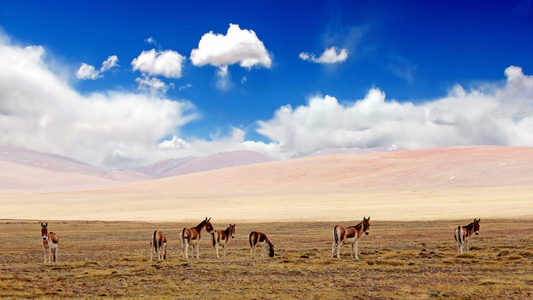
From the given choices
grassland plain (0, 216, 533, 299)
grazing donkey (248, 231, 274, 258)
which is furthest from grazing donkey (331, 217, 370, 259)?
grazing donkey (248, 231, 274, 258)

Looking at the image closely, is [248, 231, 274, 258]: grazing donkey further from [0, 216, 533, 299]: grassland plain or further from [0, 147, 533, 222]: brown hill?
[0, 147, 533, 222]: brown hill

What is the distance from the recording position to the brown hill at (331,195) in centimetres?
7094

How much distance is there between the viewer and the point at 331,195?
112500mm

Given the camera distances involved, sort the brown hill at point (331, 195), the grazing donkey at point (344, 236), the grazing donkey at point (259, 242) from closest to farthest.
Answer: the grazing donkey at point (344, 236)
the grazing donkey at point (259, 242)
the brown hill at point (331, 195)

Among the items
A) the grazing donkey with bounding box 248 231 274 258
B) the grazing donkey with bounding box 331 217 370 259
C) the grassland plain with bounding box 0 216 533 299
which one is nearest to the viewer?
the grassland plain with bounding box 0 216 533 299

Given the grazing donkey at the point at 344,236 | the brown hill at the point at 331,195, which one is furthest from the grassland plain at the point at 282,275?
the brown hill at the point at 331,195

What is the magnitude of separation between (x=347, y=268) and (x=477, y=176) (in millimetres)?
121371

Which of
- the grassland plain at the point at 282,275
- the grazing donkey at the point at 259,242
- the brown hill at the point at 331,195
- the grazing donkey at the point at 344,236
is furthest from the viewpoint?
the brown hill at the point at 331,195

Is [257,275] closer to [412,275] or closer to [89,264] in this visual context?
[412,275]

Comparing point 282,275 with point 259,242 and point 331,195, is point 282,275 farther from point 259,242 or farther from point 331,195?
point 331,195

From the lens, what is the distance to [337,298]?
13328 millimetres

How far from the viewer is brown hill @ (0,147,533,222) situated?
2793 inches

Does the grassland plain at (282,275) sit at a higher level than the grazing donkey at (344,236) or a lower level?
lower

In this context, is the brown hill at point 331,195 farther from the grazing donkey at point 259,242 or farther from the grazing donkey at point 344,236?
the grazing donkey at point 344,236
